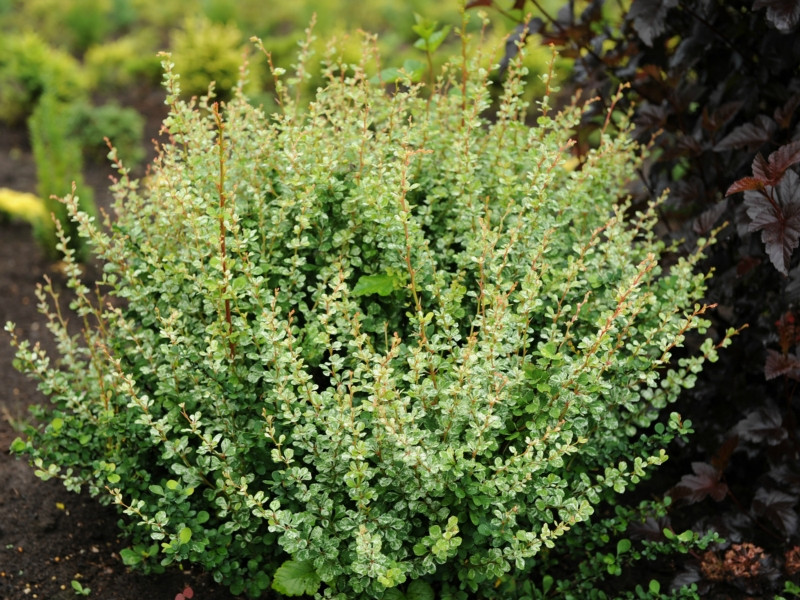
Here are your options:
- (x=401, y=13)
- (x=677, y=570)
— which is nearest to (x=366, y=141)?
(x=677, y=570)

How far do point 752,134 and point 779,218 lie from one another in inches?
20.3

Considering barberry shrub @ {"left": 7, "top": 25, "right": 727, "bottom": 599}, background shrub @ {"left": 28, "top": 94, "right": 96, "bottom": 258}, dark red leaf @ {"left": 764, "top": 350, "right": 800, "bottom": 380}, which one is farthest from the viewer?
background shrub @ {"left": 28, "top": 94, "right": 96, "bottom": 258}

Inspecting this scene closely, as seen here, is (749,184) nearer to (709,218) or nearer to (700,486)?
(709,218)

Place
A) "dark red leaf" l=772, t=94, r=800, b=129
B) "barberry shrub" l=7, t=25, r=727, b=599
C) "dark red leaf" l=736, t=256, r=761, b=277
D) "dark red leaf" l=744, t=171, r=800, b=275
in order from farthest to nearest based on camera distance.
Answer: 1. "dark red leaf" l=736, t=256, r=761, b=277
2. "dark red leaf" l=772, t=94, r=800, b=129
3. "dark red leaf" l=744, t=171, r=800, b=275
4. "barberry shrub" l=7, t=25, r=727, b=599

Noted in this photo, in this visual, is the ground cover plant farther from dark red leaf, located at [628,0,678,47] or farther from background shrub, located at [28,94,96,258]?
background shrub, located at [28,94,96,258]

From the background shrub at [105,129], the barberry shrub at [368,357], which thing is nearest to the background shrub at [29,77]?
the background shrub at [105,129]

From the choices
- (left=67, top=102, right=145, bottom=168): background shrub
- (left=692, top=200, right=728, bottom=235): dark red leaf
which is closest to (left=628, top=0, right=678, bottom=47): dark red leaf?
(left=692, top=200, right=728, bottom=235): dark red leaf

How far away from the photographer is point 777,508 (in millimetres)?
2777

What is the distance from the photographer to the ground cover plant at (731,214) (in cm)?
272

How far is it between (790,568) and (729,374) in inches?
30.5

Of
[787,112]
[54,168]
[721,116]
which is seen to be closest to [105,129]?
[54,168]

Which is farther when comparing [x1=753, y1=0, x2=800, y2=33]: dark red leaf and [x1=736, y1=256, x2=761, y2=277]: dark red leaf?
[x1=736, y1=256, x2=761, y2=277]: dark red leaf

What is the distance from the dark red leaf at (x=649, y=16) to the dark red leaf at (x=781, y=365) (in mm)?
1148

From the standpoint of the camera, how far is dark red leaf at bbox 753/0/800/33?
2.47m
